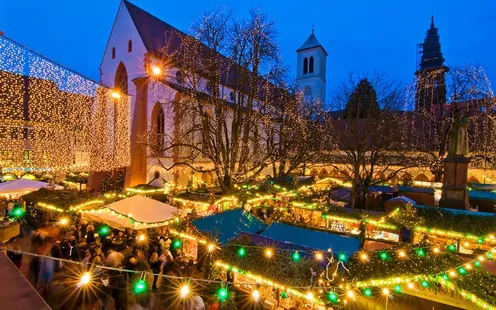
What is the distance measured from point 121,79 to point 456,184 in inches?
981

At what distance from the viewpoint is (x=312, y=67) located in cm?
5341

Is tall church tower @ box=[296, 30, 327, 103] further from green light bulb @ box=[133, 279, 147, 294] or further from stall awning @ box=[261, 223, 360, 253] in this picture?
green light bulb @ box=[133, 279, 147, 294]

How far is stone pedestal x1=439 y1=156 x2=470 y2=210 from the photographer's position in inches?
464

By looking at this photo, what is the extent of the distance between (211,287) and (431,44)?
176 feet

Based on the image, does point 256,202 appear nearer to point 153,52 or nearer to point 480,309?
point 480,309

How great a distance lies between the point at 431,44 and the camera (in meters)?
44.2

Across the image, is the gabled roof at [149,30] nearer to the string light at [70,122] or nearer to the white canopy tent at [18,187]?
the string light at [70,122]

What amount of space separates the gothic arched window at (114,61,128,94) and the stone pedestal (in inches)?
916

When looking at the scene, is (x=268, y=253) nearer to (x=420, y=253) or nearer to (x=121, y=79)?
(x=420, y=253)

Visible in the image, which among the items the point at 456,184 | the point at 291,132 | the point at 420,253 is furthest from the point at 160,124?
the point at 420,253

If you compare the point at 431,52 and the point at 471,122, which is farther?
the point at 431,52

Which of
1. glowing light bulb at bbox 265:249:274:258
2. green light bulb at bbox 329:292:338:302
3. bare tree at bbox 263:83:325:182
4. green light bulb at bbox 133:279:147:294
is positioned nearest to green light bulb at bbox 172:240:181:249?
green light bulb at bbox 133:279:147:294

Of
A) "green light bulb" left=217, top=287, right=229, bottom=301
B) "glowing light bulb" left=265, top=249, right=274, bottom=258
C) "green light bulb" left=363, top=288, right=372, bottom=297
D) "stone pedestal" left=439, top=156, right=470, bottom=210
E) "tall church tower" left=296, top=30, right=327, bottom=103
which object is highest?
"tall church tower" left=296, top=30, right=327, bottom=103

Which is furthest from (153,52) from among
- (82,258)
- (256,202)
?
(82,258)
